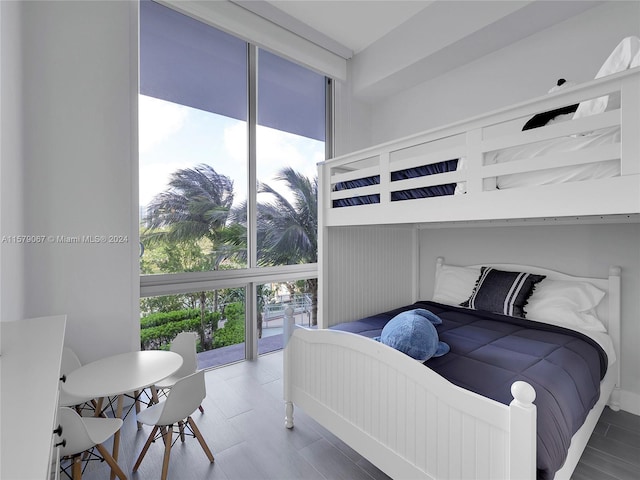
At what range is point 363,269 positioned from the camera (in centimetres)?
251

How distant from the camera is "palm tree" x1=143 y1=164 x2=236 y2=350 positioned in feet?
8.02

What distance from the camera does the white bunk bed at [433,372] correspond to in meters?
1.05

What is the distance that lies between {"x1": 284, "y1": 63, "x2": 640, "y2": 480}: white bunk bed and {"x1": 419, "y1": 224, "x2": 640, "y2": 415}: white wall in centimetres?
8

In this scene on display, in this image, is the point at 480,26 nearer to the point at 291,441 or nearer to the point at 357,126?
the point at 357,126

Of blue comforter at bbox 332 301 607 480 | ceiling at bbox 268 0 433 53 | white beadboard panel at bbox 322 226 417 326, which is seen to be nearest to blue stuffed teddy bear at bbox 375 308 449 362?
blue comforter at bbox 332 301 607 480

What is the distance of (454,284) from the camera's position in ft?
8.85

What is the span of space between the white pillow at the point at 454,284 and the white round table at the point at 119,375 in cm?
212

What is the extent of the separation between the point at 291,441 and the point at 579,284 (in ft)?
7.04

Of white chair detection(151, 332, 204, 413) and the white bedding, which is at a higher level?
the white bedding

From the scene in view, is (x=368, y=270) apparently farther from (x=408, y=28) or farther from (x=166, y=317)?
(x=408, y=28)

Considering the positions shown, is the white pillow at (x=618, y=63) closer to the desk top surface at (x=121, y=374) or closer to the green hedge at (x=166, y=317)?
the desk top surface at (x=121, y=374)

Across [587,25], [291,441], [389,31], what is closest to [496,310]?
[291,441]

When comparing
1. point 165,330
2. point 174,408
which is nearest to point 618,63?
point 174,408

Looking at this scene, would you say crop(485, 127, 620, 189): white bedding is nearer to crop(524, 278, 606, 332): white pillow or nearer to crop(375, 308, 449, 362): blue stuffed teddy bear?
crop(375, 308, 449, 362): blue stuffed teddy bear
